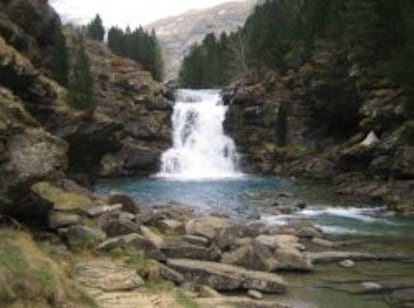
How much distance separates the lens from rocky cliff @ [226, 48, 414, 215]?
63.8 meters

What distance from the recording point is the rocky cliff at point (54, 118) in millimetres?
21016

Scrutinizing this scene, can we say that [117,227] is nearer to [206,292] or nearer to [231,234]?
[206,292]

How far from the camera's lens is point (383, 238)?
131 ft

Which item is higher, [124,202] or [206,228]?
[124,202]

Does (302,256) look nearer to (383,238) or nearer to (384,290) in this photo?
(384,290)

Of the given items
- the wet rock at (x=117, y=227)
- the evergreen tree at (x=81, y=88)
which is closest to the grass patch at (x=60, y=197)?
the wet rock at (x=117, y=227)

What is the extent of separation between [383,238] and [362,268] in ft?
29.6

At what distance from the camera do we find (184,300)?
20.2 meters

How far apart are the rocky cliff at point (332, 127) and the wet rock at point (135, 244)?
93.2 ft

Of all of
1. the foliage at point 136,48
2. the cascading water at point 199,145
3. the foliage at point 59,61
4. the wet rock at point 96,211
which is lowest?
the cascading water at point 199,145

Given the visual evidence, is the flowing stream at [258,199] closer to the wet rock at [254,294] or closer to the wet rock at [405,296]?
the wet rock at [405,296]

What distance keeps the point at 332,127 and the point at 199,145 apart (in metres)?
18.0

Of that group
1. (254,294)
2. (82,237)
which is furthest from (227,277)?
(82,237)

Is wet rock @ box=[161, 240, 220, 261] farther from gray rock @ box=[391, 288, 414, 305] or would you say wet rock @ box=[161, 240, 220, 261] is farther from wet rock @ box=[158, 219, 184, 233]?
gray rock @ box=[391, 288, 414, 305]
